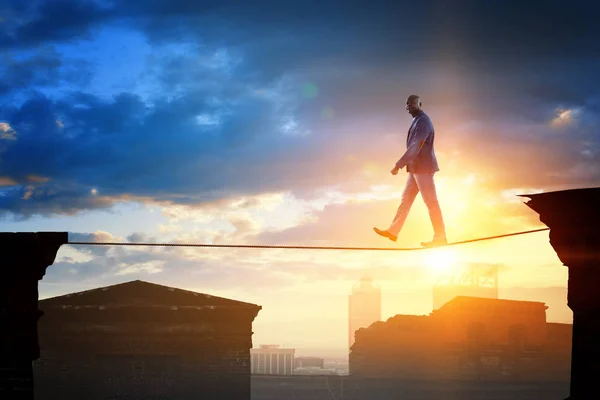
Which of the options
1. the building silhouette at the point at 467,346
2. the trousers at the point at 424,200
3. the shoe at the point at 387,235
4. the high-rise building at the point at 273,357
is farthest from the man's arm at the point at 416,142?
the high-rise building at the point at 273,357

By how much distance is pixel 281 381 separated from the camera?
136ft

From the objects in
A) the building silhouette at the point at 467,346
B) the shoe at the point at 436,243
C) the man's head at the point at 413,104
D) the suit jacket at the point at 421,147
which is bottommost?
the building silhouette at the point at 467,346

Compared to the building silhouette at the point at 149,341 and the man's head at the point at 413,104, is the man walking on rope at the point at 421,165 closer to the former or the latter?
the man's head at the point at 413,104

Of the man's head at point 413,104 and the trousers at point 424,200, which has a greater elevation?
the man's head at point 413,104

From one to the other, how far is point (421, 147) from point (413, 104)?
0.52 meters

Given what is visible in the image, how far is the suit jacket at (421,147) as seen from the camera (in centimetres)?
885

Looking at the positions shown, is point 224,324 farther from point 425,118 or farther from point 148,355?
point 425,118

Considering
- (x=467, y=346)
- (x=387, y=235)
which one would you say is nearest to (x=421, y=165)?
(x=387, y=235)

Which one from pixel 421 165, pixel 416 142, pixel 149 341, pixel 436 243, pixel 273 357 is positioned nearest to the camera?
pixel 416 142

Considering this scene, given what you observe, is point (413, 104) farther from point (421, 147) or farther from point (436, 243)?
point (436, 243)

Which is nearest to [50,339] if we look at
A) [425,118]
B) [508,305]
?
[425,118]

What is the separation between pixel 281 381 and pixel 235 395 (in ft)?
55.5

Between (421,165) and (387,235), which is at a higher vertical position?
(421,165)

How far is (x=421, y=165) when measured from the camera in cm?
899
